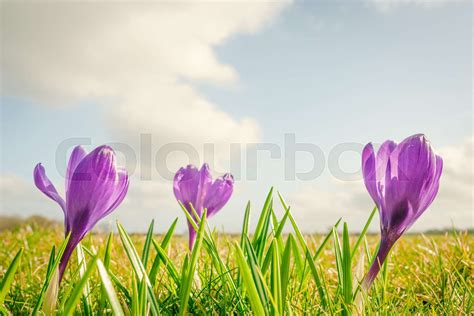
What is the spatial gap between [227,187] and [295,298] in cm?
72

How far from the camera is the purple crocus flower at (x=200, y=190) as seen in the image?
2.63 metres

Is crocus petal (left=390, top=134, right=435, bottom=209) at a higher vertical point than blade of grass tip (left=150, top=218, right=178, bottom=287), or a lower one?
higher

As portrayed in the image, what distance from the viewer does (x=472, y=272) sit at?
11.8 ft

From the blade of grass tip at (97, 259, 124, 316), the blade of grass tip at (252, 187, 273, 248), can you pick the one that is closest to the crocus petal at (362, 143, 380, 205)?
the blade of grass tip at (252, 187, 273, 248)

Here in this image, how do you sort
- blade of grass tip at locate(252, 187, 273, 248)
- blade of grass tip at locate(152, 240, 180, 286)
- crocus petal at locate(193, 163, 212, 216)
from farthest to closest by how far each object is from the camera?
crocus petal at locate(193, 163, 212, 216) < blade of grass tip at locate(252, 187, 273, 248) < blade of grass tip at locate(152, 240, 180, 286)

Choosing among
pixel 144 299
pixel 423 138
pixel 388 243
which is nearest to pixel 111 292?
pixel 144 299

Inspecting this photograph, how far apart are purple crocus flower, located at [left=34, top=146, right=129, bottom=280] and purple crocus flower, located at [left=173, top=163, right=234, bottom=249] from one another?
2.39 ft

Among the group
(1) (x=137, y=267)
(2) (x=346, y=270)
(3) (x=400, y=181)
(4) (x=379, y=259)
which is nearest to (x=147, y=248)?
(1) (x=137, y=267)

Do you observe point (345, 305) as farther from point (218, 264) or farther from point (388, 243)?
point (218, 264)

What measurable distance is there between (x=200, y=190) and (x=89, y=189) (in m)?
0.86

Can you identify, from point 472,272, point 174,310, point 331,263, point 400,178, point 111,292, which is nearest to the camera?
point 111,292

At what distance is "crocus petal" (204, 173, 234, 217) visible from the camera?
2.65 m

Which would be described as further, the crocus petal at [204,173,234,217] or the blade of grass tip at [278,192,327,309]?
the crocus petal at [204,173,234,217]

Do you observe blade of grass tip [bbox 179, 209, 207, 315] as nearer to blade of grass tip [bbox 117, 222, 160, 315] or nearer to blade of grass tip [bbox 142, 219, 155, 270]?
blade of grass tip [bbox 117, 222, 160, 315]
